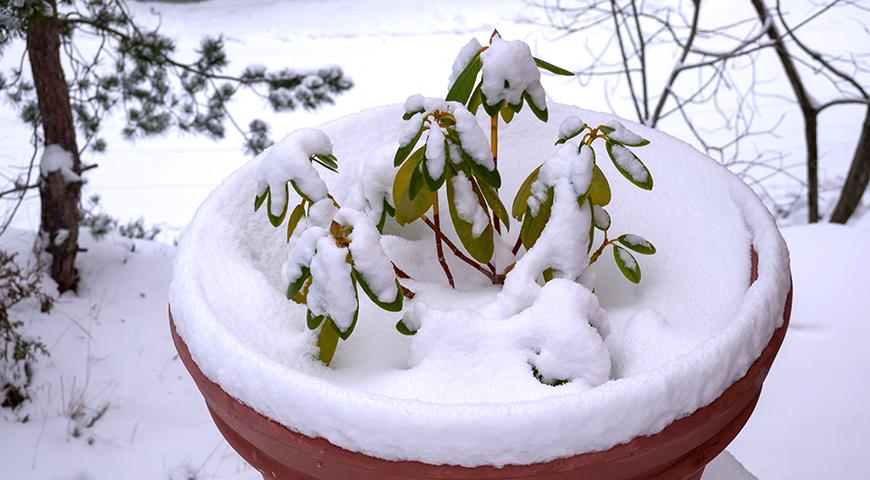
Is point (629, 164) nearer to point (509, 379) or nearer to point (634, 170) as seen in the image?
point (634, 170)

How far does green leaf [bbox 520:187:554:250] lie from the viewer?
77 cm

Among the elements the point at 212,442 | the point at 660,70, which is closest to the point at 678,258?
the point at 212,442

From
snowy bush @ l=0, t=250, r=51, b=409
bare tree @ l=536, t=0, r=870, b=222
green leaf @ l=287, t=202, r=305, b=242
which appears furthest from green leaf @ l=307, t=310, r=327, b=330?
bare tree @ l=536, t=0, r=870, b=222

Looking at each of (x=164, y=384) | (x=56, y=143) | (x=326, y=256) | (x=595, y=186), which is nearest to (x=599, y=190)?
(x=595, y=186)

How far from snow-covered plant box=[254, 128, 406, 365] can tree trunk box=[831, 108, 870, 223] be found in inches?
57.1

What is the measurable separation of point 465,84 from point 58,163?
1081mm

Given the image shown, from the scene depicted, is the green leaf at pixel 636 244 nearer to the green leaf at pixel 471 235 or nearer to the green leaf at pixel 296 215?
the green leaf at pixel 471 235

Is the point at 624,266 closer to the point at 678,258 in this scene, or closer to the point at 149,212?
the point at 678,258

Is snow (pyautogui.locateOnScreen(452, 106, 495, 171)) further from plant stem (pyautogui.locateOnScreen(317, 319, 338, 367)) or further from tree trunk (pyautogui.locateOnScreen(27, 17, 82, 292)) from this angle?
tree trunk (pyautogui.locateOnScreen(27, 17, 82, 292))

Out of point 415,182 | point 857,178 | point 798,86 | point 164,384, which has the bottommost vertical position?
point 164,384

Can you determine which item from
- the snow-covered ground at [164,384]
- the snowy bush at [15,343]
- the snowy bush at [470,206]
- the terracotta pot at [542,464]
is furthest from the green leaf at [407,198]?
the snowy bush at [15,343]

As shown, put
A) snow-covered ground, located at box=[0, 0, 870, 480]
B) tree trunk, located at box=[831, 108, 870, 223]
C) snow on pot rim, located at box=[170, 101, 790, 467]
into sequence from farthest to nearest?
tree trunk, located at box=[831, 108, 870, 223]
snow-covered ground, located at box=[0, 0, 870, 480]
snow on pot rim, located at box=[170, 101, 790, 467]

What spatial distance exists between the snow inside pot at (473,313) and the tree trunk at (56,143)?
0.86 meters

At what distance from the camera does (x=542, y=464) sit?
0.60m
